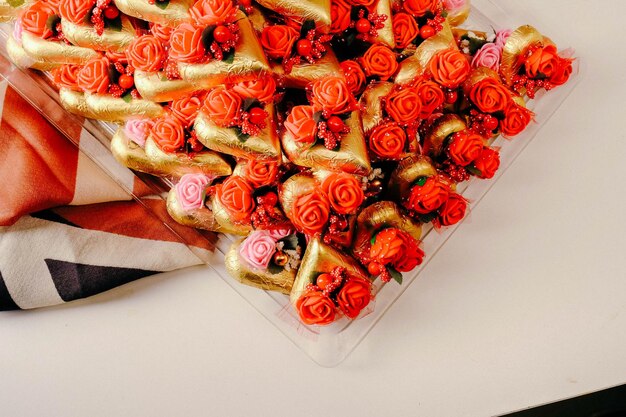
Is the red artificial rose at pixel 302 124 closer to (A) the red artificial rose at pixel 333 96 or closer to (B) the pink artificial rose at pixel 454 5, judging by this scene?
(A) the red artificial rose at pixel 333 96

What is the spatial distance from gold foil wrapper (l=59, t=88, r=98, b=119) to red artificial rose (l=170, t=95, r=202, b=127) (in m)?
0.14

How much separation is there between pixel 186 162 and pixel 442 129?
0.34 metres

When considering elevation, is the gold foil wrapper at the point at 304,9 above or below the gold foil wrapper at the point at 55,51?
above

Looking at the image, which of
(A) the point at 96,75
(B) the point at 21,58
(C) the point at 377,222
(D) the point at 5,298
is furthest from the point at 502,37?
(D) the point at 5,298

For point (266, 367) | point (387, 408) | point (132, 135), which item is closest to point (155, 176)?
point (132, 135)

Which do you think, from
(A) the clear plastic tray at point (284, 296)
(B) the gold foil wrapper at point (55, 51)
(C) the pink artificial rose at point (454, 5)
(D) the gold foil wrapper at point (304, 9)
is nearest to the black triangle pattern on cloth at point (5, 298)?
(A) the clear plastic tray at point (284, 296)

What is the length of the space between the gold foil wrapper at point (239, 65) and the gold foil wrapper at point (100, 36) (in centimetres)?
10

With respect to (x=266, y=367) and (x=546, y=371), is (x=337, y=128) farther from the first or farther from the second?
(x=546, y=371)

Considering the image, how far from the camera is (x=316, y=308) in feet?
2.27

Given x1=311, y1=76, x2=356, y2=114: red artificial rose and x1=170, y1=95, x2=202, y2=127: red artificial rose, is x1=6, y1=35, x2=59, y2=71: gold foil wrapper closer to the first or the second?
x1=170, y1=95, x2=202, y2=127: red artificial rose

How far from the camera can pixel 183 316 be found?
0.85 metres

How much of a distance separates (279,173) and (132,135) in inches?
8.1

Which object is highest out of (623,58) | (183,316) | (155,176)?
(623,58)

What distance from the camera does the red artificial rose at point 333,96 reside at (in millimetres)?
670
